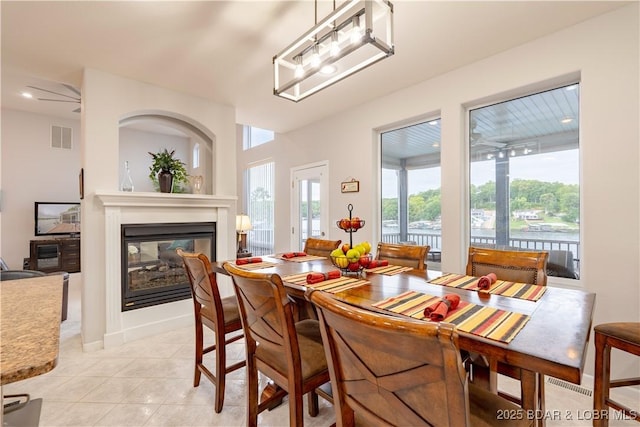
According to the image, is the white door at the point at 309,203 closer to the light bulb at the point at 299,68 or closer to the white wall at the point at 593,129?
the white wall at the point at 593,129

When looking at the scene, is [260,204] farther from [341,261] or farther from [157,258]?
[341,261]

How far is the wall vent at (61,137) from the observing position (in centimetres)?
559

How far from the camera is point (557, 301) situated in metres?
1.30

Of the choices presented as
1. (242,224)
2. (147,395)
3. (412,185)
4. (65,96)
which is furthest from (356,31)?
(65,96)

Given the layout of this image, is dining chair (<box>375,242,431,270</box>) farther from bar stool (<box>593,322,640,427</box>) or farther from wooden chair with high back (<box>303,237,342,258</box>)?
bar stool (<box>593,322,640,427</box>)

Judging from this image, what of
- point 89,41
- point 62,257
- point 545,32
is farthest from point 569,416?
point 62,257

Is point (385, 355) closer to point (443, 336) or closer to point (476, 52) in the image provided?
point (443, 336)

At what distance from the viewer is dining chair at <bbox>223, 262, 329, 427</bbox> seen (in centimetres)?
123

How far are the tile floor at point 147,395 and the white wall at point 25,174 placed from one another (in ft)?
13.4

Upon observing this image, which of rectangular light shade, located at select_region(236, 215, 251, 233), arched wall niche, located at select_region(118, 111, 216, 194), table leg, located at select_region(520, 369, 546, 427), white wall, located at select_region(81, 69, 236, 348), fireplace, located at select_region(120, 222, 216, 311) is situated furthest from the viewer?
arched wall niche, located at select_region(118, 111, 216, 194)

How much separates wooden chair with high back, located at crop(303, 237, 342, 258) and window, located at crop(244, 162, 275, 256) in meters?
2.70

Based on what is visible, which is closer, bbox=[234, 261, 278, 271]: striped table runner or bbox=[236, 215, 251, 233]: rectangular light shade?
bbox=[234, 261, 278, 271]: striped table runner

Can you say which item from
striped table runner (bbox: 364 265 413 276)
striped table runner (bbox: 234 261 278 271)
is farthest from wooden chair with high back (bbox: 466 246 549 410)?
striped table runner (bbox: 234 261 278 271)

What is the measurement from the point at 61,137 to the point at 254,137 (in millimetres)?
3631
